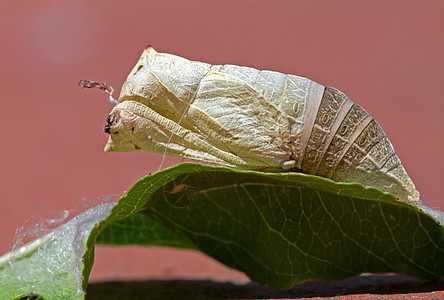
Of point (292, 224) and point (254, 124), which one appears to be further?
point (292, 224)

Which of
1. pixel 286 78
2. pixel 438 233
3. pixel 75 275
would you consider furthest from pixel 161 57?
pixel 438 233

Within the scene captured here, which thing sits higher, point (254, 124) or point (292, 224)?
point (254, 124)

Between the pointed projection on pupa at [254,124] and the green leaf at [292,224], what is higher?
the pointed projection on pupa at [254,124]

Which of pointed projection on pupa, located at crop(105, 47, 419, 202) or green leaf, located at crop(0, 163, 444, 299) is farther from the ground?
pointed projection on pupa, located at crop(105, 47, 419, 202)

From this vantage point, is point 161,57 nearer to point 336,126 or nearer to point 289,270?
point 336,126
